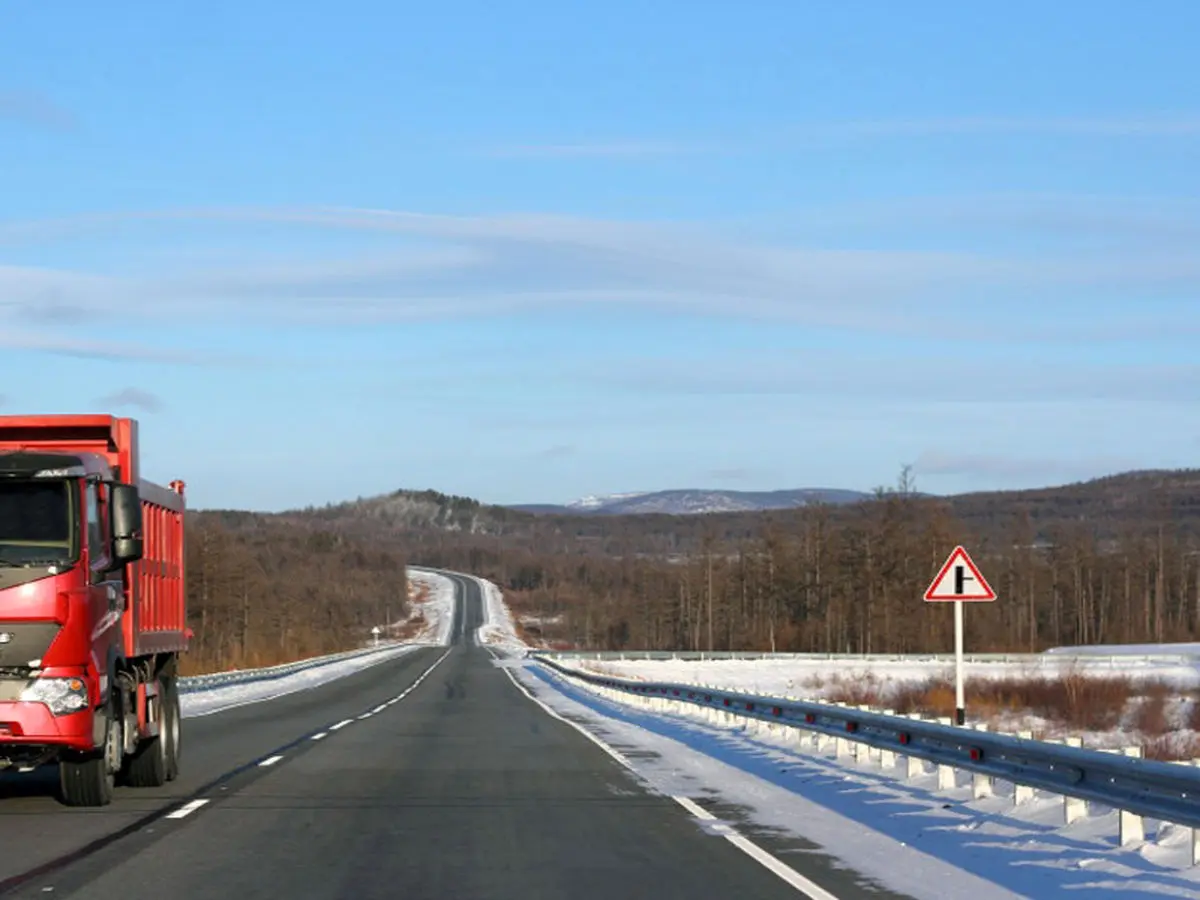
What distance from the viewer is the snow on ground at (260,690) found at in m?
45.2

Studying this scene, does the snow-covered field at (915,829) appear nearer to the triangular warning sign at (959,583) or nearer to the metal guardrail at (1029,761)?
the metal guardrail at (1029,761)

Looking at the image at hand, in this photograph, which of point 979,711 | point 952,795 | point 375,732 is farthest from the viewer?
point 979,711

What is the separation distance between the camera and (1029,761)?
14273mm

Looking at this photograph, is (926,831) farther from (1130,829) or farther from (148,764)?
(148,764)

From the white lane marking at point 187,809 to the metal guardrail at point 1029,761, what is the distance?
24.0 ft

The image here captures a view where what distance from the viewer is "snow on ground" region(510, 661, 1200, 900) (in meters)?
11.4

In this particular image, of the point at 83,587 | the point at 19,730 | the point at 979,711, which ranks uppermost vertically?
the point at 83,587

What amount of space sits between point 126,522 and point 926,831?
7374mm

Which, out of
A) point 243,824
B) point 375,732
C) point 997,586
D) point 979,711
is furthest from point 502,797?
point 997,586

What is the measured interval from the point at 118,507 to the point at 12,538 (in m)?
0.95

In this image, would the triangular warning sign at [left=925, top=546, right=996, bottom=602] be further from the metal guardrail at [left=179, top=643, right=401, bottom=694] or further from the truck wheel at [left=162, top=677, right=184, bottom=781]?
the metal guardrail at [left=179, top=643, right=401, bottom=694]

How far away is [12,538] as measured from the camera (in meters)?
14.6

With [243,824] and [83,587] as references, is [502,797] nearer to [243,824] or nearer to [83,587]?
[243,824]

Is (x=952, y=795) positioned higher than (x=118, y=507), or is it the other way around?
(x=118, y=507)
